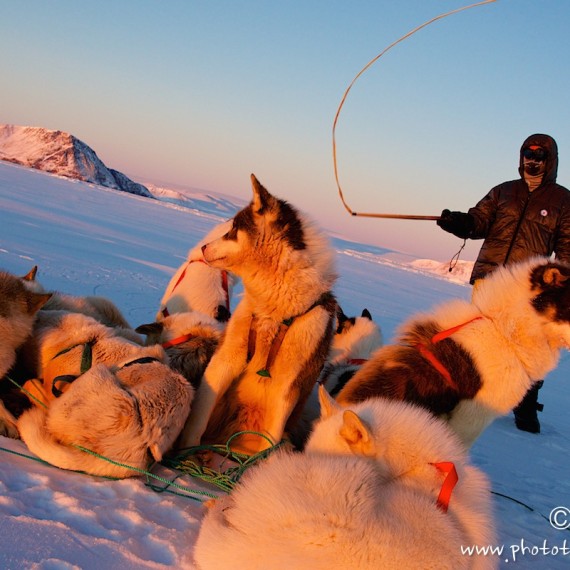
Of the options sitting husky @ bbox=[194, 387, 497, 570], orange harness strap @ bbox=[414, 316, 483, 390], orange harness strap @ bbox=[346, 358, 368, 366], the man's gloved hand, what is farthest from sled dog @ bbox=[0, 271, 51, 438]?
the man's gloved hand

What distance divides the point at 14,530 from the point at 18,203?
611 inches

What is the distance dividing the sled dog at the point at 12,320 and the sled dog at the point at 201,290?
158 centimetres

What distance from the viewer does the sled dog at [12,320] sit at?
9.15ft

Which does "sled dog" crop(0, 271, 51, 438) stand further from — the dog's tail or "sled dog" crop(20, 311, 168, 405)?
the dog's tail

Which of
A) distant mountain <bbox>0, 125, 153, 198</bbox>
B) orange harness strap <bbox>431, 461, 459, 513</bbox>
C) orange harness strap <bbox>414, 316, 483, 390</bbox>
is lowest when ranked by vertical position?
orange harness strap <bbox>431, 461, 459, 513</bbox>

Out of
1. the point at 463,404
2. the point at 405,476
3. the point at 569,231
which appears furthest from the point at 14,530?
the point at 569,231

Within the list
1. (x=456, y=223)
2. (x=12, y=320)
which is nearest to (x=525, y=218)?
(x=456, y=223)

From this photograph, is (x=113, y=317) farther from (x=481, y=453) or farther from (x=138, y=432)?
(x=481, y=453)

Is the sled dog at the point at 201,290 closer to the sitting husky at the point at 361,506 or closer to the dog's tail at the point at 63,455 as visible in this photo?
the dog's tail at the point at 63,455

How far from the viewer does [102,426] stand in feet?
8.17

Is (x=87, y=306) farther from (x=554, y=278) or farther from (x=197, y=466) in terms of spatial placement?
(x=554, y=278)

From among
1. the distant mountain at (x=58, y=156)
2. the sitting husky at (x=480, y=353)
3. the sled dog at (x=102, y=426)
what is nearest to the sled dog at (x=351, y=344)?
the sitting husky at (x=480, y=353)

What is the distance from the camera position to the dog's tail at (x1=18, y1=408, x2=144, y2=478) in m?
2.48

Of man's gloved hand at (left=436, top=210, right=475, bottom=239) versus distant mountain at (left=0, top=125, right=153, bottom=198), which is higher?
distant mountain at (left=0, top=125, right=153, bottom=198)
